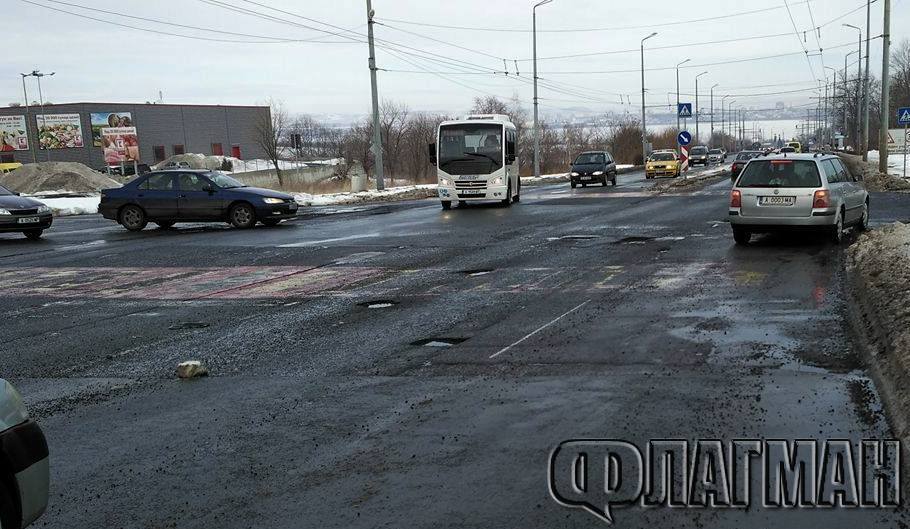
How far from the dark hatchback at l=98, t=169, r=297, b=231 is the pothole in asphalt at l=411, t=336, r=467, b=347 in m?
15.1

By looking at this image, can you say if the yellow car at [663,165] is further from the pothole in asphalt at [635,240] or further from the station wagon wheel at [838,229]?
the station wagon wheel at [838,229]

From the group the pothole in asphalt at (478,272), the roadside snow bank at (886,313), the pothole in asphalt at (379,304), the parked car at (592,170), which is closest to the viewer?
the roadside snow bank at (886,313)

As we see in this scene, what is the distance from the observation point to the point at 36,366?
8070 mm

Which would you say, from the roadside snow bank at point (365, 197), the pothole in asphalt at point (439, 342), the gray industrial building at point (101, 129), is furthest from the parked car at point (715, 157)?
the pothole in asphalt at point (439, 342)

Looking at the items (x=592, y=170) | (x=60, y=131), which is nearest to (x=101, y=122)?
(x=60, y=131)

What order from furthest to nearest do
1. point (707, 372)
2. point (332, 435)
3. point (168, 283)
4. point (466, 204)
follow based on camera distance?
point (466, 204) → point (168, 283) → point (707, 372) → point (332, 435)

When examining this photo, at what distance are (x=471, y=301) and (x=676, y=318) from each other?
8.72 ft

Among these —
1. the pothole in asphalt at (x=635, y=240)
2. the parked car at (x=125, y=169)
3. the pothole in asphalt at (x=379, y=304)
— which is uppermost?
the parked car at (x=125, y=169)

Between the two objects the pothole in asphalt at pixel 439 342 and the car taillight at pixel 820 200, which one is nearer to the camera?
the pothole in asphalt at pixel 439 342

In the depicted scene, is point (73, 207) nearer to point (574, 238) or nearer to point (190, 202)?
point (190, 202)

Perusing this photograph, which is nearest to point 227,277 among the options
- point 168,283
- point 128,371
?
point 168,283

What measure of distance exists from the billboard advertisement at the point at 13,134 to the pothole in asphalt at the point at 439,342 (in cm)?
9650

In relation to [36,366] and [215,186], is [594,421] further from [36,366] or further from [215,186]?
[215,186]

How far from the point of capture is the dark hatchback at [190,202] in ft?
74.9
